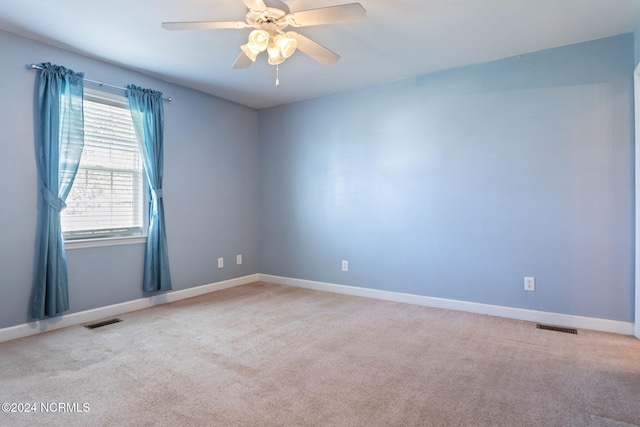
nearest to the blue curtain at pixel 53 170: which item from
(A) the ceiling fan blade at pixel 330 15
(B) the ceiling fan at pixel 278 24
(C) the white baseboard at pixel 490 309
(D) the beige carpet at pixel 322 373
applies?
(D) the beige carpet at pixel 322 373

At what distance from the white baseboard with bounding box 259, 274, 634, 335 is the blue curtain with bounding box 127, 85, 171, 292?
5.76 feet

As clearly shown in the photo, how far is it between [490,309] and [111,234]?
3.76 m

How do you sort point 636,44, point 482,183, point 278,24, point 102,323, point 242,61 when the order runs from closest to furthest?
point 278,24 < point 242,61 < point 636,44 < point 102,323 < point 482,183

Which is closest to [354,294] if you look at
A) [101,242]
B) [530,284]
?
[530,284]

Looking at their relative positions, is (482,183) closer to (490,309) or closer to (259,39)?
(490,309)

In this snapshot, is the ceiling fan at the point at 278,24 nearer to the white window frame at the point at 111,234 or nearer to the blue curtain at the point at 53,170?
the blue curtain at the point at 53,170

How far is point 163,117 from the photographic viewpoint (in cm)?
390

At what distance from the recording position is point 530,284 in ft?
10.7

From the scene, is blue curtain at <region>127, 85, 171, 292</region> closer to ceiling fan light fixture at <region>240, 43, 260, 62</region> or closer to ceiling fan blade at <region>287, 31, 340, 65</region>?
ceiling fan light fixture at <region>240, 43, 260, 62</region>

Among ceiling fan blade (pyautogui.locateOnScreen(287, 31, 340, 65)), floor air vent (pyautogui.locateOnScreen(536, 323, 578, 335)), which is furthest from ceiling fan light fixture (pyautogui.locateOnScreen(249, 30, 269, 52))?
floor air vent (pyautogui.locateOnScreen(536, 323, 578, 335))

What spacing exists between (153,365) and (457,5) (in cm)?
319

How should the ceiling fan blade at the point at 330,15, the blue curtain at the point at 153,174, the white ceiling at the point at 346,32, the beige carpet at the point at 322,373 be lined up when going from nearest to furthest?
the beige carpet at the point at 322,373
the ceiling fan blade at the point at 330,15
the white ceiling at the point at 346,32
the blue curtain at the point at 153,174

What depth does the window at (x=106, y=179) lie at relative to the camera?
328 cm

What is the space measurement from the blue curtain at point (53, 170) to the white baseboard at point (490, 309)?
2658 mm
